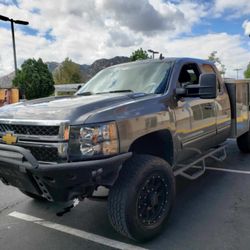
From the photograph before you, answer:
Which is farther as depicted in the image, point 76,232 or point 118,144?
point 76,232

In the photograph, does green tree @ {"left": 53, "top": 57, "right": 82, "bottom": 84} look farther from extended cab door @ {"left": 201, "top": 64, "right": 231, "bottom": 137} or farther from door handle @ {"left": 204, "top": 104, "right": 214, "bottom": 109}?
door handle @ {"left": 204, "top": 104, "right": 214, "bottom": 109}

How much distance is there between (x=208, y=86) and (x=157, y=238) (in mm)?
1758

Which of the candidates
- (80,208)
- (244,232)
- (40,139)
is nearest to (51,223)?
(80,208)

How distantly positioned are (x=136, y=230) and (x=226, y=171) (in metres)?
3.21

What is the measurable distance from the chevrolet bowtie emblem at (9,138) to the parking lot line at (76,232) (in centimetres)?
122

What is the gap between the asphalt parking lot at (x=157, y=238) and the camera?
3.09 m

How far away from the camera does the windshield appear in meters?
3.76

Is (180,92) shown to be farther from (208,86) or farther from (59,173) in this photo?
(59,173)

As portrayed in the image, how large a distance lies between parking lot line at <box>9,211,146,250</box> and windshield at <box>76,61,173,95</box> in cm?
173

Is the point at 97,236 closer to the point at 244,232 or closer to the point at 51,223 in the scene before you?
the point at 51,223

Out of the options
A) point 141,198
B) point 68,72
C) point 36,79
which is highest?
point 68,72

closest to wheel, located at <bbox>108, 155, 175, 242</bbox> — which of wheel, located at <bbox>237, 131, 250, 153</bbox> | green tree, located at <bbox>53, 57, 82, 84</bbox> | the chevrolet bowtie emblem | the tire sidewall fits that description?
the tire sidewall

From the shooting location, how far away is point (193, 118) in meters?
3.99

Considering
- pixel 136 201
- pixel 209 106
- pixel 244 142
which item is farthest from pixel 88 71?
pixel 136 201
